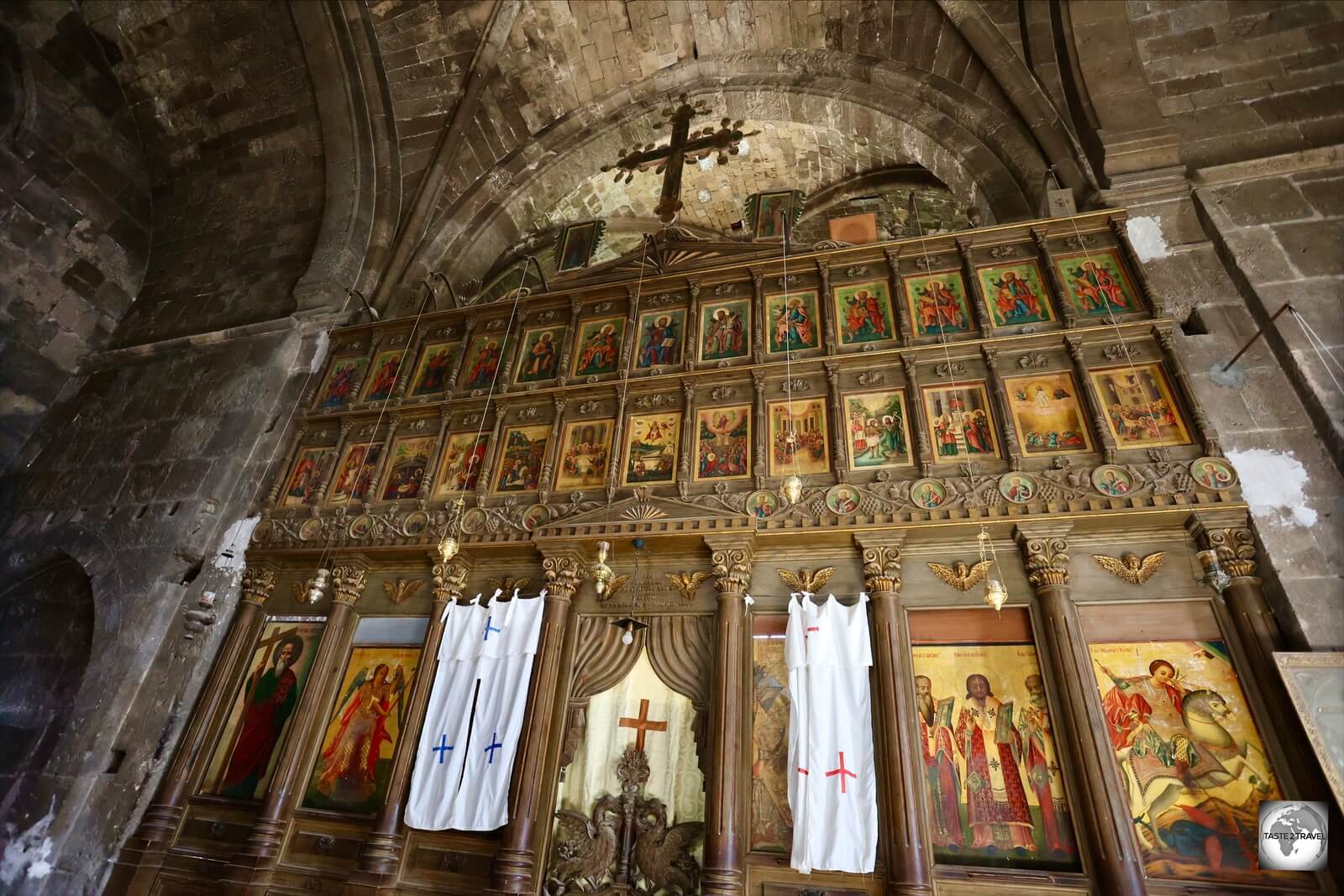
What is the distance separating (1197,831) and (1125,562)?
202cm

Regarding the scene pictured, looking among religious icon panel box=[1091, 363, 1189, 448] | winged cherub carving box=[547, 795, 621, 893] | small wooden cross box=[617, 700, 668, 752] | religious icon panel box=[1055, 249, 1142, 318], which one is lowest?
winged cherub carving box=[547, 795, 621, 893]

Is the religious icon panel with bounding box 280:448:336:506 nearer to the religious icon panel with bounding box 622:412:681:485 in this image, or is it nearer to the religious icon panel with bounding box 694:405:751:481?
the religious icon panel with bounding box 622:412:681:485

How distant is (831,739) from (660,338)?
5258mm

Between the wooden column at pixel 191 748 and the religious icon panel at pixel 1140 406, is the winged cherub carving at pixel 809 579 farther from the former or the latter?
the wooden column at pixel 191 748

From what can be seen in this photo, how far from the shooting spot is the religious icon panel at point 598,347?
8.84 metres

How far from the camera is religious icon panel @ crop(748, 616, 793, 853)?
559 cm

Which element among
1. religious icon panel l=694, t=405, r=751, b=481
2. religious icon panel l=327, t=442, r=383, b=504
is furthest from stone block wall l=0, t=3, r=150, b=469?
religious icon panel l=694, t=405, r=751, b=481

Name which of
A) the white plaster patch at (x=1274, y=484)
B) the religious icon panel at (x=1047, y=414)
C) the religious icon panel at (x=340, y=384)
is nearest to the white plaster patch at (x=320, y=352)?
the religious icon panel at (x=340, y=384)

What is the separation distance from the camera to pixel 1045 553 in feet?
19.1

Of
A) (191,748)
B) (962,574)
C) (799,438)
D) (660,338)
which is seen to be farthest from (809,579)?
(191,748)

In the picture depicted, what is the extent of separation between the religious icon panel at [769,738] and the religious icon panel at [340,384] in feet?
23.0

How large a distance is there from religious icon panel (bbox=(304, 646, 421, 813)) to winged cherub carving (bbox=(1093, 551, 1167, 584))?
22.9 feet

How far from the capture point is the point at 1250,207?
23.7ft

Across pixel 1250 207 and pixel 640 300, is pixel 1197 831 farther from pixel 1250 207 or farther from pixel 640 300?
pixel 640 300
